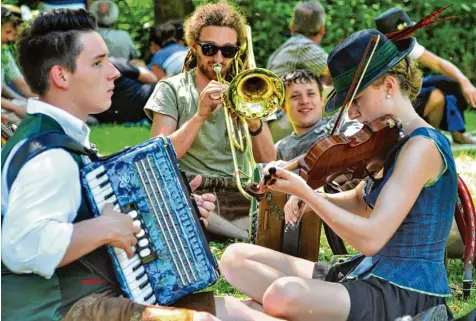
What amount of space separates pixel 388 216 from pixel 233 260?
0.89 metres

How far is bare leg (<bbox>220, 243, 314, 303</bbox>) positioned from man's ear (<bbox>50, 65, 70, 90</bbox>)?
115cm

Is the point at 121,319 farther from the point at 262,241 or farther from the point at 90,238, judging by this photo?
the point at 262,241

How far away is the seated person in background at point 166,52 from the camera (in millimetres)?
10211

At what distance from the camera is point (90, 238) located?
288 centimetres

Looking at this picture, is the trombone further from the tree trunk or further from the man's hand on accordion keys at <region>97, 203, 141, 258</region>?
the tree trunk

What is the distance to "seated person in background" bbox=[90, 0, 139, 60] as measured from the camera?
36.3 ft

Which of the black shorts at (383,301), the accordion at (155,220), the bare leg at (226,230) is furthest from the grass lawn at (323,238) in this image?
the accordion at (155,220)

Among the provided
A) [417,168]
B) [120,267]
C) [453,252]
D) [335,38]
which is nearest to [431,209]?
[417,168]

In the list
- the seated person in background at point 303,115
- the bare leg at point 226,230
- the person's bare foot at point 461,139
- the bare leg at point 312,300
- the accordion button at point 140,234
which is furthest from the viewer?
the person's bare foot at point 461,139

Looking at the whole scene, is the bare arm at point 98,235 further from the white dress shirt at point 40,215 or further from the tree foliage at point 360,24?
the tree foliage at point 360,24

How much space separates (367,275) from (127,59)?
8.34 meters

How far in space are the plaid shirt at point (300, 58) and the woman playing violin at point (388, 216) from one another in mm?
4119

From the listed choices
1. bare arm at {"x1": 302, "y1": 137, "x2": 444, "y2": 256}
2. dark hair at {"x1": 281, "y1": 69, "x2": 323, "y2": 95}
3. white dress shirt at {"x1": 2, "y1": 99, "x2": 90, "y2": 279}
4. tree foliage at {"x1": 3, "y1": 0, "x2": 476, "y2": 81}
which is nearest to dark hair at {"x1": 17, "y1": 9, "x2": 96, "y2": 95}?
white dress shirt at {"x1": 2, "y1": 99, "x2": 90, "y2": 279}

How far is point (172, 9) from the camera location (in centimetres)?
1129
